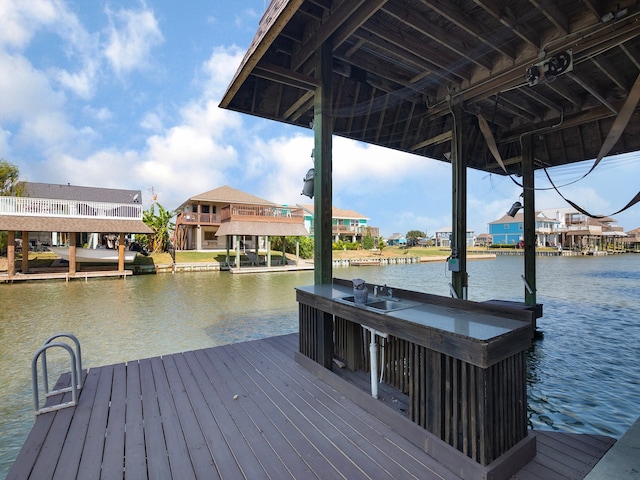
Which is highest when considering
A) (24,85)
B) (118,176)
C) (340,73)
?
(24,85)

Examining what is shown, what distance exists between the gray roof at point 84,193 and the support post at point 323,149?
76.4 ft

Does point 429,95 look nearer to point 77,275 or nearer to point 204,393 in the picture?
point 204,393

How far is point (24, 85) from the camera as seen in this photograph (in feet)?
71.8

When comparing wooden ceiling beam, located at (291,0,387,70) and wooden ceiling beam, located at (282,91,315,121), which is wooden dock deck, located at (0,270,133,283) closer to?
wooden ceiling beam, located at (282,91,315,121)

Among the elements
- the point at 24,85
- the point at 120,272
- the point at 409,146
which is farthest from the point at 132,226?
the point at 24,85

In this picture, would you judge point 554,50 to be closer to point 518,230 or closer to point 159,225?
point 159,225

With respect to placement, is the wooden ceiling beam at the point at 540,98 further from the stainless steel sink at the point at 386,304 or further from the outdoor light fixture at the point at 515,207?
the stainless steel sink at the point at 386,304

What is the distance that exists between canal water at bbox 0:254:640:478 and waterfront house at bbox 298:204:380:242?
23.3 meters

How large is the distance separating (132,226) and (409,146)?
48.5 feet

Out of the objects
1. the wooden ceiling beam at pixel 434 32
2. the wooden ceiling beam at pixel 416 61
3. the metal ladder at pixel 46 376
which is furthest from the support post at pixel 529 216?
the metal ladder at pixel 46 376

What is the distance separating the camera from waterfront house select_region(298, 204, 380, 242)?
35.9 m

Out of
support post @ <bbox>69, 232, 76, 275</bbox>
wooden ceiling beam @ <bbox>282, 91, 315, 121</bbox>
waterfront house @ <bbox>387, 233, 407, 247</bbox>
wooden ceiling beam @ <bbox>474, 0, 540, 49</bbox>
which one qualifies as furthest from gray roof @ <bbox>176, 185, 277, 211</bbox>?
waterfront house @ <bbox>387, 233, 407, 247</bbox>

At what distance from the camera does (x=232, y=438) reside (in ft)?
6.54

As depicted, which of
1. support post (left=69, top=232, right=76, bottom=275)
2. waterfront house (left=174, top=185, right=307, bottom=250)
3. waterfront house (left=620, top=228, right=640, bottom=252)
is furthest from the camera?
waterfront house (left=620, top=228, right=640, bottom=252)
